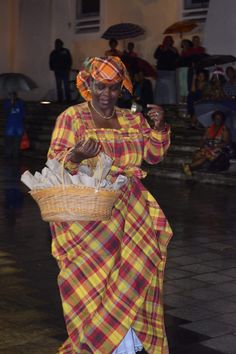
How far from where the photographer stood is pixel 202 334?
5828mm

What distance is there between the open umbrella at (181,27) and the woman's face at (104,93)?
15.1 metres

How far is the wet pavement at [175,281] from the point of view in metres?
5.71

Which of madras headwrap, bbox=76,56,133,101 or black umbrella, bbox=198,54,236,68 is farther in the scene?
black umbrella, bbox=198,54,236,68

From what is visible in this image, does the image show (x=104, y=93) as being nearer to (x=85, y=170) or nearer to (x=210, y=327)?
(x=85, y=170)

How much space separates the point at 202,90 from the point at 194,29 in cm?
362

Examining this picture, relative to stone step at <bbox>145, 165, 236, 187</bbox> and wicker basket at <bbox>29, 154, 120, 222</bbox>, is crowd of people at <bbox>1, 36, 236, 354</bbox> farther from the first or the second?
stone step at <bbox>145, 165, 236, 187</bbox>

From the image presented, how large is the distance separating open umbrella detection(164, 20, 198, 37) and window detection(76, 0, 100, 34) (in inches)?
166

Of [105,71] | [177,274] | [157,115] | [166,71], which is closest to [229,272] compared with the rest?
[177,274]

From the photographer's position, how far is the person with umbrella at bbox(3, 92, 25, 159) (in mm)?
19250

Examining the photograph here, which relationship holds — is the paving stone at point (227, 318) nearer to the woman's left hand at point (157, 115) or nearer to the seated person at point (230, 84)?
the woman's left hand at point (157, 115)

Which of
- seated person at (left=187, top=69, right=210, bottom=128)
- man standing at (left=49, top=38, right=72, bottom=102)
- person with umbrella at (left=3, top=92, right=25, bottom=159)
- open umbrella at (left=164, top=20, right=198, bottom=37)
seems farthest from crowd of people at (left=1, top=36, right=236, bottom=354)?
man standing at (left=49, top=38, right=72, bottom=102)

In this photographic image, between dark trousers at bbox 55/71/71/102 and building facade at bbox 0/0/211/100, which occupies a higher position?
building facade at bbox 0/0/211/100

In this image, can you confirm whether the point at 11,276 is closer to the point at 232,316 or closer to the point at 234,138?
the point at 232,316

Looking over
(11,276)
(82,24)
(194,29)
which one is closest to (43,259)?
(11,276)
